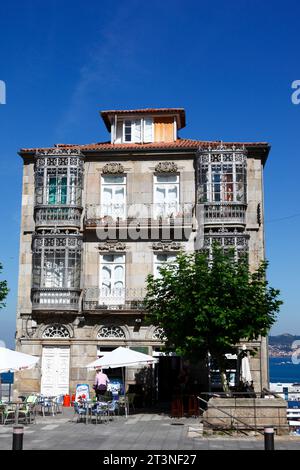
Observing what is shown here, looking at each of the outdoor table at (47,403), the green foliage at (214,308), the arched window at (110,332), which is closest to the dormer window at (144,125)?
the arched window at (110,332)

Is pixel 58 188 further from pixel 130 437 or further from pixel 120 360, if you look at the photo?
pixel 130 437

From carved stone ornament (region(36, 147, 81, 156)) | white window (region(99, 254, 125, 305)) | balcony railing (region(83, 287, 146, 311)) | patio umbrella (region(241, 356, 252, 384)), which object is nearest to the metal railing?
patio umbrella (region(241, 356, 252, 384))

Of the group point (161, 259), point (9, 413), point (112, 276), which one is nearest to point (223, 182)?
point (161, 259)

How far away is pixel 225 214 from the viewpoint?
27625mm

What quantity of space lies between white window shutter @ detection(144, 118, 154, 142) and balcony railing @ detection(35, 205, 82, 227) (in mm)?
5386

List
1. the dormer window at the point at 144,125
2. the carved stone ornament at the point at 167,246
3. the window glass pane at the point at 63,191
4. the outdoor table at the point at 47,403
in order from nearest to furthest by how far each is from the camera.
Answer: the outdoor table at the point at 47,403 < the carved stone ornament at the point at 167,246 < the window glass pane at the point at 63,191 < the dormer window at the point at 144,125

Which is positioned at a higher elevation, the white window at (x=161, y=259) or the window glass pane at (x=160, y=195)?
the window glass pane at (x=160, y=195)

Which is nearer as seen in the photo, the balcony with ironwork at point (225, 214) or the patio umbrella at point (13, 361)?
the patio umbrella at point (13, 361)

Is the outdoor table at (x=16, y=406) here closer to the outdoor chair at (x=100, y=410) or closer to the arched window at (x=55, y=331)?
the outdoor chair at (x=100, y=410)

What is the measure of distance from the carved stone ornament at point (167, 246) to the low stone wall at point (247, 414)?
11451 millimetres

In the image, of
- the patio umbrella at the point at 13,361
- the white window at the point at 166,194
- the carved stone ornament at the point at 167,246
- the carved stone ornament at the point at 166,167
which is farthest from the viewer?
the carved stone ornament at the point at 166,167

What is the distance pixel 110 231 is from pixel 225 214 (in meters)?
5.32

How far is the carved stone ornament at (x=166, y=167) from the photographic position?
28.7m
